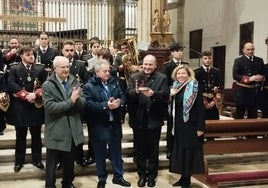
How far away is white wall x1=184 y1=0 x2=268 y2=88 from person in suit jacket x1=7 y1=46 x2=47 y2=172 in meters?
6.58

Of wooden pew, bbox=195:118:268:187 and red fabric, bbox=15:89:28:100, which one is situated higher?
red fabric, bbox=15:89:28:100

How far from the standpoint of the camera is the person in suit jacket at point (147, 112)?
15.4ft

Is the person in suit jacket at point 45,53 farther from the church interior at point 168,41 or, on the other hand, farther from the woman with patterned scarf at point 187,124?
the woman with patterned scarf at point 187,124

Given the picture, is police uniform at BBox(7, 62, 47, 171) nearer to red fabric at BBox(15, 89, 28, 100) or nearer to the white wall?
red fabric at BBox(15, 89, 28, 100)

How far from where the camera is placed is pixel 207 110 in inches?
230

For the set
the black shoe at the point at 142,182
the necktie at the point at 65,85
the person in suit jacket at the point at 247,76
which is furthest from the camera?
the person in suit jacket at the point at 247,76

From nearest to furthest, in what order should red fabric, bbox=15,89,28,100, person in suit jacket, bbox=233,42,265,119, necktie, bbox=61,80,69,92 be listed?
necktie, bbox=61,80,69,92, red fabric, bbox=15,89,28,100, person in suit jacket, bbox=233,42,265,119

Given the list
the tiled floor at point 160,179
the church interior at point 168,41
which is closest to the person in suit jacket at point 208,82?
the church interior at point 168,41

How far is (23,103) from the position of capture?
4734 millimetres

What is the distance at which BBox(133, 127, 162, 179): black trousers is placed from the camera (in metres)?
4.75

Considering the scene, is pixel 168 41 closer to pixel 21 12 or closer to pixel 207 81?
pixel 207 81

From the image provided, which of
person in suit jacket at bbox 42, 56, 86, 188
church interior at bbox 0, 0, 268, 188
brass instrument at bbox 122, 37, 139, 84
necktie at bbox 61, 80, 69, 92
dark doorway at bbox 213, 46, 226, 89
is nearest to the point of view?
person in suit jacket at bbox 42, 56, 86, 188

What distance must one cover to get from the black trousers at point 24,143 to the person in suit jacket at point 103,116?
2.41 ft

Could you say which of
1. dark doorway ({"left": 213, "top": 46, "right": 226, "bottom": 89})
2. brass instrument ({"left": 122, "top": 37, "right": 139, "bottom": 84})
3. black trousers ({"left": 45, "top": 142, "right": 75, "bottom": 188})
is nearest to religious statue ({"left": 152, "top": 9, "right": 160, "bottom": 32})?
dark doorway ({"left": 213, "top": 46, "right": 226, "bottom": 89})
